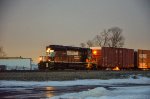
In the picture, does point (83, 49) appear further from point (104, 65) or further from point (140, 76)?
point (140, 76)

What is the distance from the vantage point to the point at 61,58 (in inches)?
1859

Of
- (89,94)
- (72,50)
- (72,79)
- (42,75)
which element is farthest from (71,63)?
(89,94)

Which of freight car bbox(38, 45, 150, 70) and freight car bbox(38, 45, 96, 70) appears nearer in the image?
freight car bbox(38, 45, 96, 70)

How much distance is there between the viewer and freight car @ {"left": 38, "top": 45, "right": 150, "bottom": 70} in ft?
155

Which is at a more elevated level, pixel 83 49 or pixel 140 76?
pixel 83 49

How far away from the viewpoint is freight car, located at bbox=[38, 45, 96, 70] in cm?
4681

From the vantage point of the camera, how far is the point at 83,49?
167 feet

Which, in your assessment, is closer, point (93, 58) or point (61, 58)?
point (61, 58)

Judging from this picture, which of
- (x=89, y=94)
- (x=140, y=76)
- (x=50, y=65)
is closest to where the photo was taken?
(x=89, y=94)

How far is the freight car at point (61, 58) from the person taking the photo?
46.8 metres

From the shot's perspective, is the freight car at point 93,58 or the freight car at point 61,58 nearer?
the freight car at point 61,58

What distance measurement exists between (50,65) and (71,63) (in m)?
2.91

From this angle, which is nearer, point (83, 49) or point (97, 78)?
point (97, 78)

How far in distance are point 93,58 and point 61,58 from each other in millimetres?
6970
